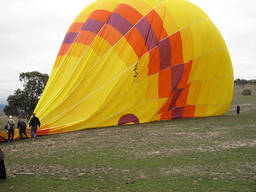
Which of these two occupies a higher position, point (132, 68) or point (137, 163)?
point (132, 68)

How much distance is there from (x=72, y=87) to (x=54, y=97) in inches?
39.6

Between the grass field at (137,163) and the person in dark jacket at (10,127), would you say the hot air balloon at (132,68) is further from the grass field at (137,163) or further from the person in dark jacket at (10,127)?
the grass field at (137,163)

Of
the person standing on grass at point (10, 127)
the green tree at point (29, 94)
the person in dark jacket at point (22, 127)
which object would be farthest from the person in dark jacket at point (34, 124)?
the green tree at point (29, 94)

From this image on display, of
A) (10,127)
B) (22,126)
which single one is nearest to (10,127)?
(10,127)

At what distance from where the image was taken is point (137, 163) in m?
6.94

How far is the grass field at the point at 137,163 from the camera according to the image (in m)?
5.36

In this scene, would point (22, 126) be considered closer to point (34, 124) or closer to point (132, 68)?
point (34, 124)

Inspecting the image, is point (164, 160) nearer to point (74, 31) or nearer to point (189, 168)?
point (189, 168)

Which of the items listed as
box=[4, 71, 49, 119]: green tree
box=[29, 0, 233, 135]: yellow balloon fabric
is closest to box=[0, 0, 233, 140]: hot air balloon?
box=[29, 0, 233, 135]: yellow balloon fabric

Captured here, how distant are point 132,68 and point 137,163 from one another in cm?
819

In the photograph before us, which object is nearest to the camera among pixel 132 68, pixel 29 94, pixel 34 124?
pixel 34 124

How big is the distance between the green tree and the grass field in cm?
1245

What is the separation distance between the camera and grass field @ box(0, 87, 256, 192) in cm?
536

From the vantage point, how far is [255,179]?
545 centimetres
